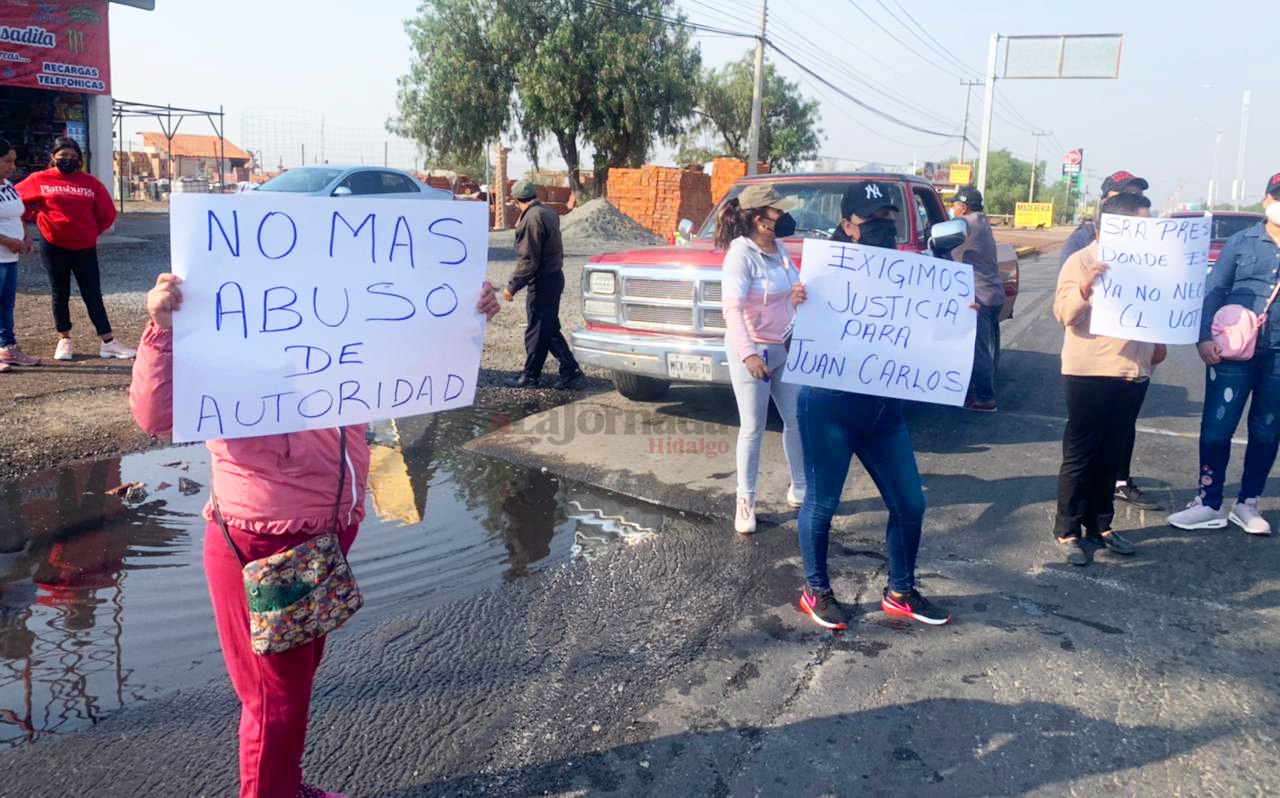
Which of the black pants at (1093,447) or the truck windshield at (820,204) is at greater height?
the truck windshield at (820,204)

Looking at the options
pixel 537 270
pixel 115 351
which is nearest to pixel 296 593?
pixel 537 270

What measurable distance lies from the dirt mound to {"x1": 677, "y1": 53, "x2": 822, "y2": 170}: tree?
26.6m

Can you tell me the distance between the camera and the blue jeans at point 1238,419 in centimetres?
489

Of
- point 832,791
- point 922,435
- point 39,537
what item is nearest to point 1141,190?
point 922,435

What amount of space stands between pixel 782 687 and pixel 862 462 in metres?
1.02

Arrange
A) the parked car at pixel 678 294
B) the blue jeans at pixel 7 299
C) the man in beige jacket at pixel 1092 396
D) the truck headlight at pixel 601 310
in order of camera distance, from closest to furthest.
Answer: the man in beige jacket at pixel 1092 396 → the parked car at pixel 678 294 → the truck headlight at pixel 601 310 → the blue jeans at pixel 7 299

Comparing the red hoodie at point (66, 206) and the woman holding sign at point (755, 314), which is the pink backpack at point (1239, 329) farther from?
the red hoodie at point (66, 206)

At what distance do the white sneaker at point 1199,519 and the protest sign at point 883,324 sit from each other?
6.79 feet

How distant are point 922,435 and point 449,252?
5199mm

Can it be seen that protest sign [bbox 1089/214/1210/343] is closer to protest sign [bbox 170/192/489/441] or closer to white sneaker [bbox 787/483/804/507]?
white sneaker [bbox 787/483/804/507]

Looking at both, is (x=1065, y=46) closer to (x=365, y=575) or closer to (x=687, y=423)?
(x=687, y=423)

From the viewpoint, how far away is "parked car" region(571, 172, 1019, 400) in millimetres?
6707

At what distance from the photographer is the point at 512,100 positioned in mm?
34188

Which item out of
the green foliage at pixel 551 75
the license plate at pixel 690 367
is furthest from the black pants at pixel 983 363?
the green foliage at pixel 551 75
